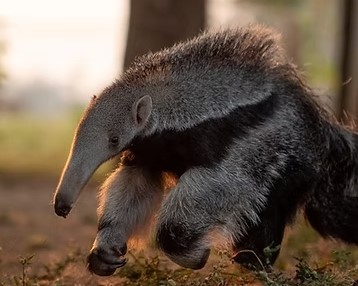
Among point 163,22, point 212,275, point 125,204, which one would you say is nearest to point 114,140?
point 125,204

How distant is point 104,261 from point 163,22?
6.58 metres

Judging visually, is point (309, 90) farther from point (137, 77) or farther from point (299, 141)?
point (137, 77)

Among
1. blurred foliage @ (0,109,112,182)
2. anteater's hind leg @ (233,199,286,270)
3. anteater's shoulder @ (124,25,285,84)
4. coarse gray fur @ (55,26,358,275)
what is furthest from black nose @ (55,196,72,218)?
blurred foliage @ (0,109,112,182)

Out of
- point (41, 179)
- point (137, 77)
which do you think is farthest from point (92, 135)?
point (41, 179)

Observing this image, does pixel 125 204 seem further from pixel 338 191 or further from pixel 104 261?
pixel 338 191

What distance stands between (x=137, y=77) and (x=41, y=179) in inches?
363

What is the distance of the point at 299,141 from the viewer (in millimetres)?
6684

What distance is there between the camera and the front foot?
6.30 metres

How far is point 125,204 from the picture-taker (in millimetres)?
6598

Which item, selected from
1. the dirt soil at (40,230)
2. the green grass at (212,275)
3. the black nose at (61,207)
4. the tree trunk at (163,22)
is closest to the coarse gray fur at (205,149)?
the black nose at (61,207)

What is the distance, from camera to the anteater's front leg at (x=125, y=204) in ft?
21.2

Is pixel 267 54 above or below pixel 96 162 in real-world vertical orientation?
above

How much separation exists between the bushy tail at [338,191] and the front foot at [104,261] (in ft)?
4.54

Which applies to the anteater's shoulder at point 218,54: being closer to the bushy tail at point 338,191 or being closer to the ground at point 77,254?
the bushy tail at point 338,191
